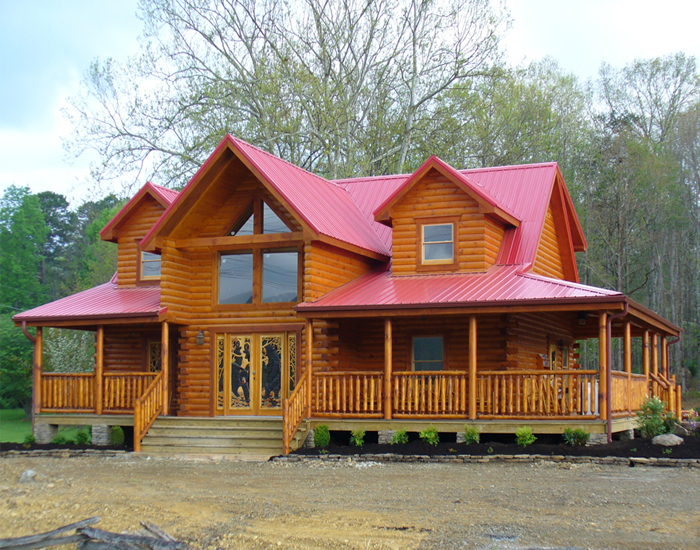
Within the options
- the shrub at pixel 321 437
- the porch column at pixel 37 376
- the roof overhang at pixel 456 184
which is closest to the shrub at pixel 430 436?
the shrub at pixel 321 437

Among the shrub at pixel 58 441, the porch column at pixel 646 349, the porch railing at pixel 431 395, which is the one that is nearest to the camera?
the porch railing at pixel 431 395

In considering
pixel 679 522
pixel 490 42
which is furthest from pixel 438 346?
pixel 490 42

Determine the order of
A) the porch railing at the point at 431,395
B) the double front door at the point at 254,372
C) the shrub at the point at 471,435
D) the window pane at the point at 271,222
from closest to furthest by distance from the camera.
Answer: the shrub at the point at 471,435, the porch railing at the point at 431,395, the double front door at the point at 254,372, the window pane at the point at 271,222

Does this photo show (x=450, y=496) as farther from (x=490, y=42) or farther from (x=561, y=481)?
(x=490, y=42)

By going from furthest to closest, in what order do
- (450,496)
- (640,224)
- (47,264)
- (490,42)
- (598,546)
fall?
(47,264) → (640,224) → (490,42) → (450,496) → (598,546)

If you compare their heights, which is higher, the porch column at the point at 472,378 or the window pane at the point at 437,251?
the window pane at the point at 437,251

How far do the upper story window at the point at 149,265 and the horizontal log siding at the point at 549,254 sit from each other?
408 inches

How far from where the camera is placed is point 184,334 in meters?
20.7

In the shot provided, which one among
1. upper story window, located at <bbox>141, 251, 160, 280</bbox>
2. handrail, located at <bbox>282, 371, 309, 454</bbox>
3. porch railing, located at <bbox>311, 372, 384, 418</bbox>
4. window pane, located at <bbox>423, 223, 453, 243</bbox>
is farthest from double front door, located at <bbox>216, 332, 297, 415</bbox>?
upper story window, located at <bbox>141, 251, 160, 280</bbox>

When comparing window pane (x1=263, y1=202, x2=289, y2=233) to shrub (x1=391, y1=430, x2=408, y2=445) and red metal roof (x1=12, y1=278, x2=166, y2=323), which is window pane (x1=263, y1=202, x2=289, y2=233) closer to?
red metal roof (x1=12, y1=278, x2=166, y2=323)

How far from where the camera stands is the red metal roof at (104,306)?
20406mm

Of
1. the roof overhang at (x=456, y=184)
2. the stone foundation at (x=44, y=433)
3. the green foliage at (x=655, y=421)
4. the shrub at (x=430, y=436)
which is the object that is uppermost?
the roof overhang at (x=456, y=184)

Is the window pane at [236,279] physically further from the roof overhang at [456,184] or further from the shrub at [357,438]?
the shrub at [357,438]

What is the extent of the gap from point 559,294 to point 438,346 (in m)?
4.18
